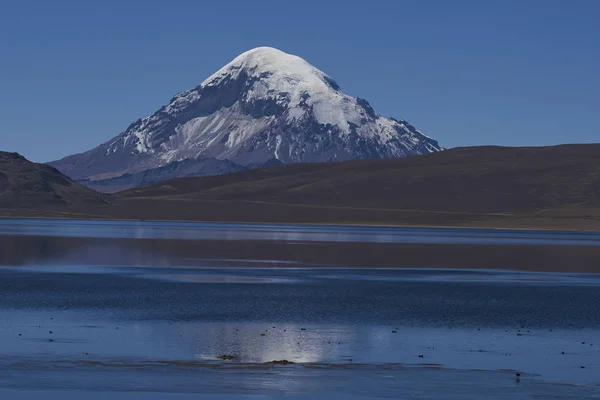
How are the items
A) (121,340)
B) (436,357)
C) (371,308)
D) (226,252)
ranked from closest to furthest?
(436,357) < (121,340) < (371,308) < (226,252)

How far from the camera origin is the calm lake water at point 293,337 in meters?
28.8

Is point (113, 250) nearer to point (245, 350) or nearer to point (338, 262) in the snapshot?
point (338, 262)

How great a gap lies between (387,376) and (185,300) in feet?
79.0

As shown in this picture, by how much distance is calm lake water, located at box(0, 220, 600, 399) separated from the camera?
94.6ft

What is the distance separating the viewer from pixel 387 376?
3073 cm

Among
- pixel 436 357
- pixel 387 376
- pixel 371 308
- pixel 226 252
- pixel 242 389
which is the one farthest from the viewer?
pixel 226 252

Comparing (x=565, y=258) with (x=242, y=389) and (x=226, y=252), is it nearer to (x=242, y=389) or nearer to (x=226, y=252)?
(x=226, y=252)

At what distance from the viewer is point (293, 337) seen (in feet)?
129

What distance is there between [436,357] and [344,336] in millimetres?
5919

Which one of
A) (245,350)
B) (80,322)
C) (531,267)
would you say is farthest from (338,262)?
(245,350)

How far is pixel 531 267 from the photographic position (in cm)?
8906

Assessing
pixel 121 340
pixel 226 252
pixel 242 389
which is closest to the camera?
pixel 242 389

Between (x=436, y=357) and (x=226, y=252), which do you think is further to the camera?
(x=226, y=252)

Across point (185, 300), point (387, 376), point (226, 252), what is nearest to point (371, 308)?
point (185, 300)
